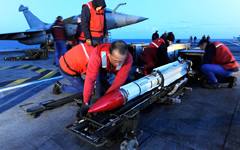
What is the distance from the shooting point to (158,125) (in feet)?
8.01

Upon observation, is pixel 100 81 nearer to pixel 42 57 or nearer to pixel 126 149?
pixel 126 149

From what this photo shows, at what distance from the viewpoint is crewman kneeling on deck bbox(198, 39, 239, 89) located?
404 centimetres

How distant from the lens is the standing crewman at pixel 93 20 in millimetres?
3811

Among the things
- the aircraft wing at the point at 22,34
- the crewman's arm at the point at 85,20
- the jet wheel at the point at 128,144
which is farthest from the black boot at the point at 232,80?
the aircraft wing at the point at 22,34

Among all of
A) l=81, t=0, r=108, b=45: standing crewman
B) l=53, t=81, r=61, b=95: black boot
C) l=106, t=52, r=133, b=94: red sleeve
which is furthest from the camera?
l=81, t=0, r=108, b=45: standing crewman

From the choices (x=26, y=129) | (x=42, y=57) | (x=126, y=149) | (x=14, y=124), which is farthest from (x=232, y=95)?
(x=42, y=57)

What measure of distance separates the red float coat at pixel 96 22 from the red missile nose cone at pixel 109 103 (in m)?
2.59

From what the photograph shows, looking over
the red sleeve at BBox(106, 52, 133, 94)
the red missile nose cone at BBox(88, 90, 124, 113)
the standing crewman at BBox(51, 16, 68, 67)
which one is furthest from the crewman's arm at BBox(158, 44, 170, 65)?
the standing crewman at BBox(51, 16, 68, 67)

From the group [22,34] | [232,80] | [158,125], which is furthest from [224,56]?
[22,34]

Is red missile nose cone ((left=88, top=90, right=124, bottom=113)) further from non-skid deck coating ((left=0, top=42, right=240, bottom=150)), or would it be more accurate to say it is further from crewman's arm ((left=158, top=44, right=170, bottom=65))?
crewman's arm ((left=158, top=44, right=170, bottom=65))

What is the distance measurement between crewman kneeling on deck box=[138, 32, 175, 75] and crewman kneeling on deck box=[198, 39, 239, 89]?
3.50ft

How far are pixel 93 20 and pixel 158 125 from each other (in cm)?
316

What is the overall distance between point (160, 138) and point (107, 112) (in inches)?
33.8

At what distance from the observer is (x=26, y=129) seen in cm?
231
